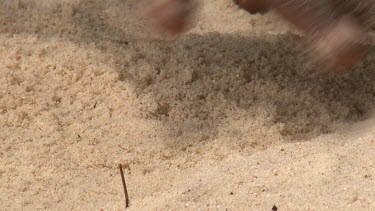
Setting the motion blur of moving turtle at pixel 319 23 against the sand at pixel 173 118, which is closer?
the motion blur of moving turtle at pixel 319 23

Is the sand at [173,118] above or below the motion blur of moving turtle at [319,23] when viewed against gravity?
below

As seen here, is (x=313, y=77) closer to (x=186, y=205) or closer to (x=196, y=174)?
(x=196, y=174)

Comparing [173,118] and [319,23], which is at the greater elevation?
[319,23]

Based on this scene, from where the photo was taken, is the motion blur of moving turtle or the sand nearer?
the motion blur of moving turtle

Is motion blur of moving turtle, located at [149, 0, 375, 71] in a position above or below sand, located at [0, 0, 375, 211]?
above
